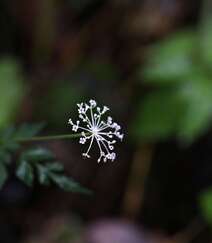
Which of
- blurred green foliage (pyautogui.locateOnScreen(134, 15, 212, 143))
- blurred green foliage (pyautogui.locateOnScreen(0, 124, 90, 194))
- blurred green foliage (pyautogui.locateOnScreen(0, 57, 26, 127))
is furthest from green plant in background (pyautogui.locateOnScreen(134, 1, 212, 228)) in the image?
blurred green foliage (pyautogui.locateOnScreen(0, 124, 90, 194))

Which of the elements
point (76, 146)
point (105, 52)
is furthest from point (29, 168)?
point (105, 52)

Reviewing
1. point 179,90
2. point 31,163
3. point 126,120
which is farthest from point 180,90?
point 31,163

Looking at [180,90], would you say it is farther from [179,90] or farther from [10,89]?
[10,89]

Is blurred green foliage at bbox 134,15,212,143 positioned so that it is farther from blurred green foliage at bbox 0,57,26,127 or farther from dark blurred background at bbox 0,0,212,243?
blurred green foliage at bbox 0,57,26,127

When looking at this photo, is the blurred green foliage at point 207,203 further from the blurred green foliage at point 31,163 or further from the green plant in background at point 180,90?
the blurred green foliage at point 31,163

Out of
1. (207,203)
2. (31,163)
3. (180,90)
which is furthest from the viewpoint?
(180,90)

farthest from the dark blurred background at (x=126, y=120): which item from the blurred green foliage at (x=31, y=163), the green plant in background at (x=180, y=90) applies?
the blurred green foliage at (x=31, y=163)

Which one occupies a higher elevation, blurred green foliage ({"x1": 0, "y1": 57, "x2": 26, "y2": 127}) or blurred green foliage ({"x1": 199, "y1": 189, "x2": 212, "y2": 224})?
blurred green foliage ({"x1": 0, "y1": 57, "x2": 26, "y2": 127})

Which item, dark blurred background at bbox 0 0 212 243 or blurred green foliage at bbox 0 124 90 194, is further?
dark blurred background at bbox 0 0 212 243
